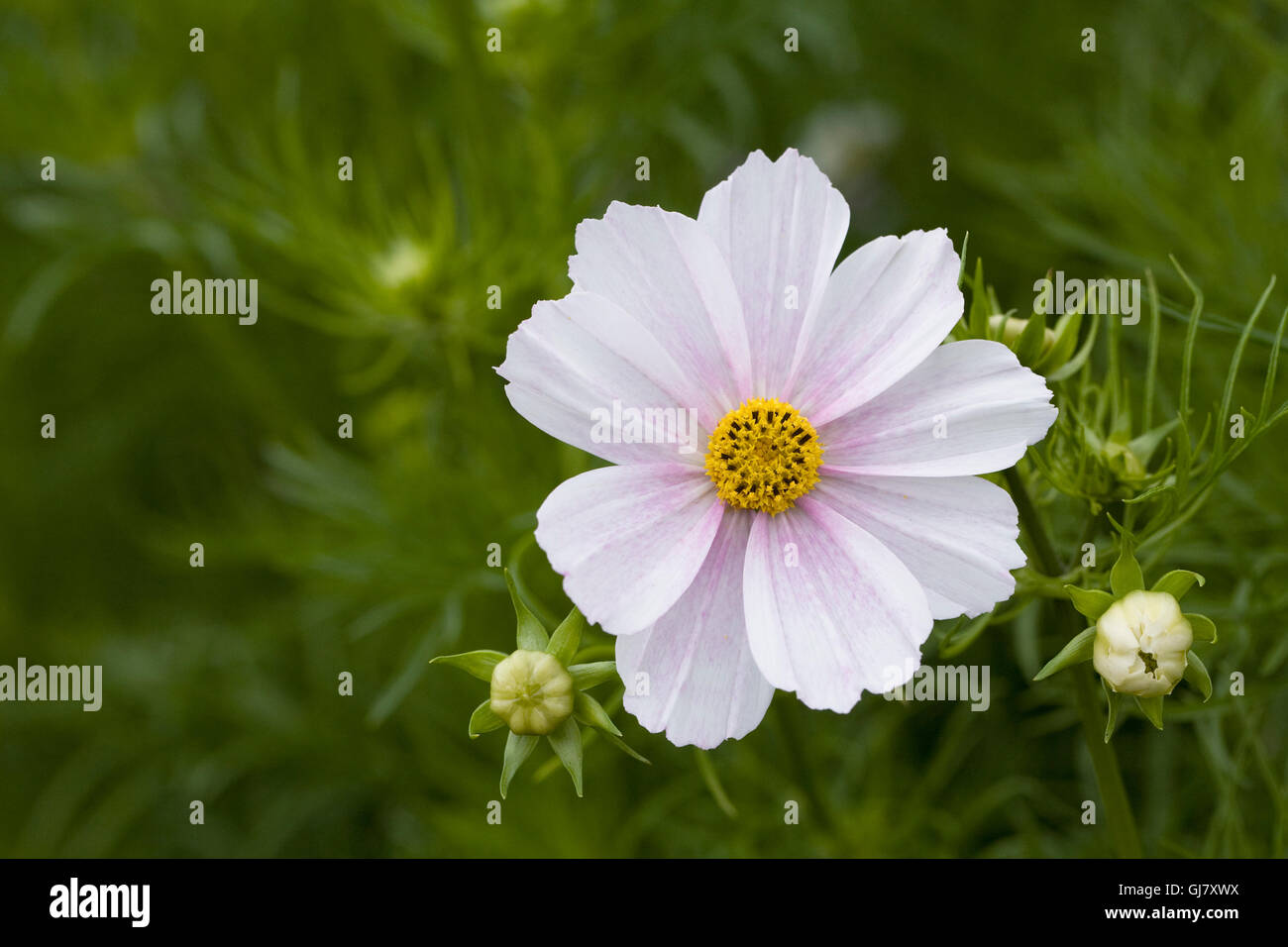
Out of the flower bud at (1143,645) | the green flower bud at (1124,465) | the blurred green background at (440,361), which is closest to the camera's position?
the flower bud at (1143,645)

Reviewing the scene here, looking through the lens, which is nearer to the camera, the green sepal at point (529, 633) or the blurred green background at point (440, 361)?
the green sepal at point (529, 633)

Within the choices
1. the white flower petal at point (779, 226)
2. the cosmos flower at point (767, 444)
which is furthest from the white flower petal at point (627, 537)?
the white flower petal at point (779, 226)

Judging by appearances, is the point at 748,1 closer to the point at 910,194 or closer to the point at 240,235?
the point at 910,194

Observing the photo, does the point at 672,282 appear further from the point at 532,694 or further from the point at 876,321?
the point at 532,694

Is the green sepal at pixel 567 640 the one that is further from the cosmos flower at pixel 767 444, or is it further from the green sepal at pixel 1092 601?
the green sepal at pixel 1092 601

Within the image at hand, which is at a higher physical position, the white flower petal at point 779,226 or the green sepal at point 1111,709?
the white flower petal at point 779,226

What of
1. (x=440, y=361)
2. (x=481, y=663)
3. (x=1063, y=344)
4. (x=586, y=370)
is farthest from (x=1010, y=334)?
(x=440, y=361)
